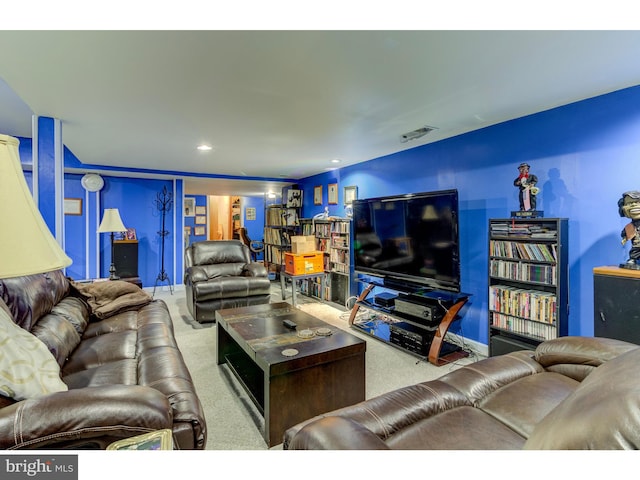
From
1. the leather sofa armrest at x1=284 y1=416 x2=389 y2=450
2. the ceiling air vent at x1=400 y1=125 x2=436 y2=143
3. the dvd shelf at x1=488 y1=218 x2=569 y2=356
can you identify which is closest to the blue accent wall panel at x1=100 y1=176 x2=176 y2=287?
the ceiling air vent at x1=400 y1=125 x2=436 y2=143

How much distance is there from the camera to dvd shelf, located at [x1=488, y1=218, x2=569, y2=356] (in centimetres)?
232

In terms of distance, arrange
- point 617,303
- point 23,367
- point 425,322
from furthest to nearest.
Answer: point 425,322 → point 617,303 → point 23,367

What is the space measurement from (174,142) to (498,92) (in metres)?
3.16

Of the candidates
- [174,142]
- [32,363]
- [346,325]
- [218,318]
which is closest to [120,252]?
[174,142]

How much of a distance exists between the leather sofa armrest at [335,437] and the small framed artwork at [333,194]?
172 inches

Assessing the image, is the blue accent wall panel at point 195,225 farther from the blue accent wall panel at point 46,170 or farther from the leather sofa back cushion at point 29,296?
the leather sofa back cushion at point 29,296

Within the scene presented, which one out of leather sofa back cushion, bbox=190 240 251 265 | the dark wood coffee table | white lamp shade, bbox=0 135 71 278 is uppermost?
white lamp shade, bbox=0 135 71 278

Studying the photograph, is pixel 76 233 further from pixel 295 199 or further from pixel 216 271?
pixel 295 199

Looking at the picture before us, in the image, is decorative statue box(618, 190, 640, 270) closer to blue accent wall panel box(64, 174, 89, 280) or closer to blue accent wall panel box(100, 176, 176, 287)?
blue accent wall panel box(100, 176, 176, 287)

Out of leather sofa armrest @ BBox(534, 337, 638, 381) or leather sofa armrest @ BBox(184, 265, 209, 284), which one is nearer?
leather sofa armrest @ BBox(534, 337, 638, 381)

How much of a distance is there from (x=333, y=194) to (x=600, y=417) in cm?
473

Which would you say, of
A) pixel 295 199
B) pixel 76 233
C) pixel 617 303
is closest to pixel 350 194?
pixel 295 199

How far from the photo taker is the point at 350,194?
4836 millimetres
